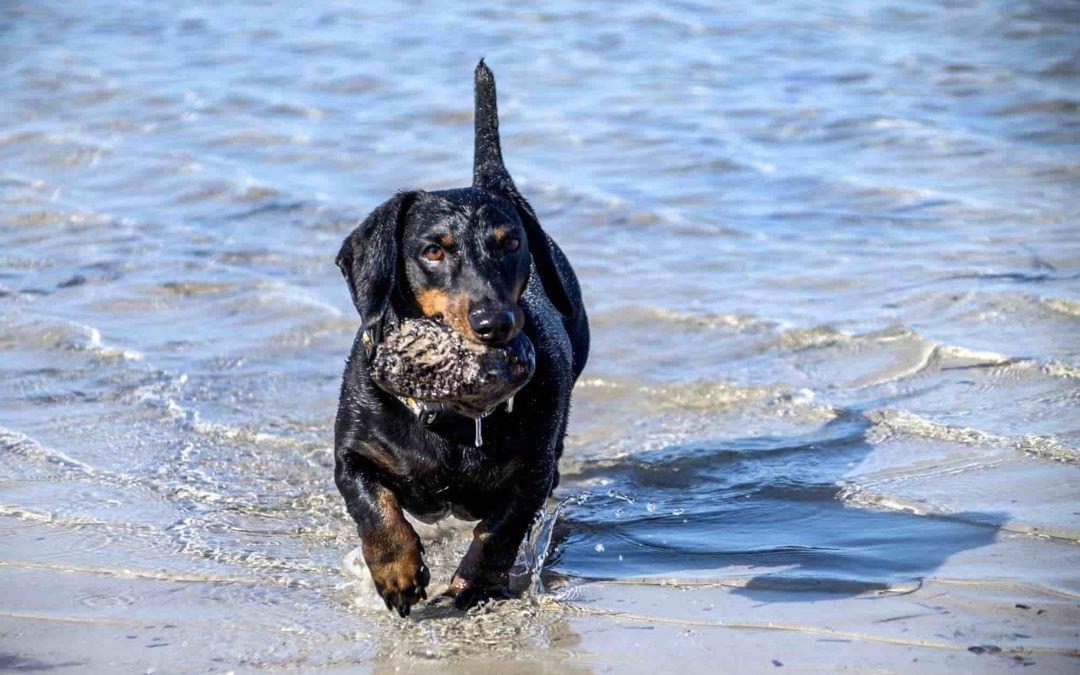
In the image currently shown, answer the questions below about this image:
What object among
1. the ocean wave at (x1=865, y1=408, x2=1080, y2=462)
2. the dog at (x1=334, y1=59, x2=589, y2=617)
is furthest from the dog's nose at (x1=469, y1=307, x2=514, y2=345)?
the ocean wave at (x1=865, y1=408, x2=1080, y2=462)

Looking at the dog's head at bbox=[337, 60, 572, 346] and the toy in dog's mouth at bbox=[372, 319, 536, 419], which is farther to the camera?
the dog's head at bbox=[337, 60, 572, 346]

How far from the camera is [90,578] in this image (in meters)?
4.11

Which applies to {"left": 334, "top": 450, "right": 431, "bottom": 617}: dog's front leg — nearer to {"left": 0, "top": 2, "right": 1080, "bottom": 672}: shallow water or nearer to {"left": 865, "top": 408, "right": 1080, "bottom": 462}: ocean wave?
{"left": 0, "top": 2, "right": 1080, "bottom": 672}: shallow water

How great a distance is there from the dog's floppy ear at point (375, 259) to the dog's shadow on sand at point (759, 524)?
1.08 metres

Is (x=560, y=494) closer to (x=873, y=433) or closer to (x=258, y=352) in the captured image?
(x=873, y=433)

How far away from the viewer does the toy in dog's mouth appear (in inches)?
140

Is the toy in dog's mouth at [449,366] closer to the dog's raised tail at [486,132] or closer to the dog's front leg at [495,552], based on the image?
the dog's front leg at [495,552]

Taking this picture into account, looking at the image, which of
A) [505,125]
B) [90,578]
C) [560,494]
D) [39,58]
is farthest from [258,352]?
[39,58]

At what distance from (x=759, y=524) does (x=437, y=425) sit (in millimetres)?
1305

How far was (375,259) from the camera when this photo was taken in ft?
12.7

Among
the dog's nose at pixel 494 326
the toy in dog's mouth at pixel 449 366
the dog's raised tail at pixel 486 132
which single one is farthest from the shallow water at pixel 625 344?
the dog's raised tail at pixel 486 132

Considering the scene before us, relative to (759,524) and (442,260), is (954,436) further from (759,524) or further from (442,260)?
(442,260)

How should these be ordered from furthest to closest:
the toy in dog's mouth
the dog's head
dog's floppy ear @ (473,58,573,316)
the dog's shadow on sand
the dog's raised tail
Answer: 1. the dog's raised tail
2. dog's floppy ear @ (473,58,573,316)
3. the dog's shadow on sand
4. the dog's head
5. the toy in dog's mouth

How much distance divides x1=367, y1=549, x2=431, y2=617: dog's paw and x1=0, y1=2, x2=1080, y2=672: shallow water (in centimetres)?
7
